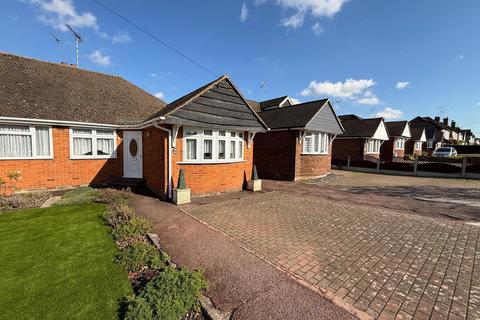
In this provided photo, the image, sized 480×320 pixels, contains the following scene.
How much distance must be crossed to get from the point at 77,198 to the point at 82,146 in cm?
356

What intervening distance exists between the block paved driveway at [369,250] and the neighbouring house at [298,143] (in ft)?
22.3

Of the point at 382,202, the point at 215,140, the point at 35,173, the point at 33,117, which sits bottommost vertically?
the point at 382,202

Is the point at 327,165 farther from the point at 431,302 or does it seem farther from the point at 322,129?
the point at 431,302

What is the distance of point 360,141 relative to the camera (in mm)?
23844

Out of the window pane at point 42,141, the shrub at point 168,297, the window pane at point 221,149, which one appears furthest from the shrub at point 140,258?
the window pane at point 42,141

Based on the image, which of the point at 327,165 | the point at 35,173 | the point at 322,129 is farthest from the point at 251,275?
the point at 327,165

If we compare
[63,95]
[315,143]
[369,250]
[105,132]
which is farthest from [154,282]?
[315,143]

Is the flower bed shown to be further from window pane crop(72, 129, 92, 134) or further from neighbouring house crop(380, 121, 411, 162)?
neighbouring house crop(380, 121, 411, 162)

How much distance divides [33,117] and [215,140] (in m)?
7.91

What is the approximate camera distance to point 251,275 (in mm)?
3703

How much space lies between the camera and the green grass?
9.92 feet

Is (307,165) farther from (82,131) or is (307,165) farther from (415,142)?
Answer: (415,142)

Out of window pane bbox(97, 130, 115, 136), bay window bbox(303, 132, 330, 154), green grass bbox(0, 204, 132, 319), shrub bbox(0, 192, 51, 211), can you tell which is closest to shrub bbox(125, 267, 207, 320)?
green grass bbox(0, 204, 132, 319)

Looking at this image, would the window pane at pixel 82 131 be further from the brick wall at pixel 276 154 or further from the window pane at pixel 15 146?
the brick wall at pixel 276 154
